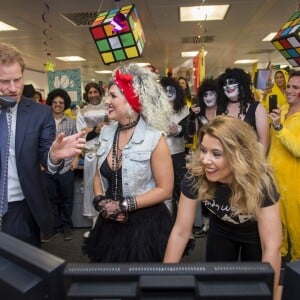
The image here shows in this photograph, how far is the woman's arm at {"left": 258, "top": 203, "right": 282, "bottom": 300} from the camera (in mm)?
1147

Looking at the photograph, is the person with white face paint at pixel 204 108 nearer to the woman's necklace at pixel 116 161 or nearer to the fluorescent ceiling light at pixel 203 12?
the woman's necklace at pixel 116 161

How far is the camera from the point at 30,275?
1.70ft

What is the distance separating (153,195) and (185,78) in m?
2.98

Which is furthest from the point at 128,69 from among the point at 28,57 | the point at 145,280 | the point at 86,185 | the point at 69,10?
the point at 28,57

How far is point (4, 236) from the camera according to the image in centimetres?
60

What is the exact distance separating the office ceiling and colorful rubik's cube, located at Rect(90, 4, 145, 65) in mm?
1240

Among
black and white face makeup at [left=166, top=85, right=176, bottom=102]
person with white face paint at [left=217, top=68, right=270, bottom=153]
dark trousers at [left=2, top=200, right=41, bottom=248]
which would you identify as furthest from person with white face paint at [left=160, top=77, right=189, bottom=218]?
dark trousers at [left=2, top=200, right=41, bottom=248]

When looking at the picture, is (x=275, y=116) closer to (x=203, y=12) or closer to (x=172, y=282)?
(x=172, y=282)

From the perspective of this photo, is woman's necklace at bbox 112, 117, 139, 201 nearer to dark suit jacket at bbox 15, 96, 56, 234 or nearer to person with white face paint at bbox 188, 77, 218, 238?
dark suit jacket at bbox 15, 96, 56, 234

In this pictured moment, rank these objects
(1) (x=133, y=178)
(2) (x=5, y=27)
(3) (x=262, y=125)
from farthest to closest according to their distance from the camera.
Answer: (2) (x=5, y=27) → (3) (x=262, y=125) → (1) (x=133, y=178)

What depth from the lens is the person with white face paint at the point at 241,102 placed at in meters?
2.39

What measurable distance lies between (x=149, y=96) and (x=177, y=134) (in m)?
1.45

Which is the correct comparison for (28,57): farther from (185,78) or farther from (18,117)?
(18,117)

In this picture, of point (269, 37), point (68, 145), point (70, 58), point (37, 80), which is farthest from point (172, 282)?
point (37, 80)
